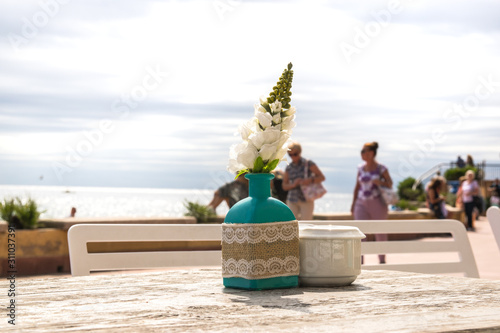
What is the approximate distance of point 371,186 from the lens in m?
7.87

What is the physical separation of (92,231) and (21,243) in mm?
5874

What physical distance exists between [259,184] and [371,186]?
243 inches

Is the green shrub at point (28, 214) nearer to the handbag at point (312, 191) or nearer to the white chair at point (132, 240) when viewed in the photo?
the handbag at point (312, 191)

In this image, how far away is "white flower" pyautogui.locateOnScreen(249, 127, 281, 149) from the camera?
5.99 feet

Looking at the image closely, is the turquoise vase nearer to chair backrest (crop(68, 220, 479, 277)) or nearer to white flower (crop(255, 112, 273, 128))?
white flower (crop(255, 112, 273, 128))

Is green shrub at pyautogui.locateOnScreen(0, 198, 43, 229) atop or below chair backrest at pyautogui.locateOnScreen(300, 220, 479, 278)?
atop

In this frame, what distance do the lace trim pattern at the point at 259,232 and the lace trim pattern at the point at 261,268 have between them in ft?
0.18

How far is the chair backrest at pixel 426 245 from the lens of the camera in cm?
292

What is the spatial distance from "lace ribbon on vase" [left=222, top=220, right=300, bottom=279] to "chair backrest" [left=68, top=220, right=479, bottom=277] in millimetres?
589

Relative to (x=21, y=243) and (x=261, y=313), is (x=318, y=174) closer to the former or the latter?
(x=21, y=243)

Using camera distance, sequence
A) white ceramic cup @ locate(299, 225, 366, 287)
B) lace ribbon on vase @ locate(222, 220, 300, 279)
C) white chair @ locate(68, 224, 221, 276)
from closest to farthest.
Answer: lace ribbon on vase @ locate(222, 220, 300, 279) < white ceramic cup @ locate(299, 225, 366, 287) < white chair @ locate(68, 224, 221, 276)

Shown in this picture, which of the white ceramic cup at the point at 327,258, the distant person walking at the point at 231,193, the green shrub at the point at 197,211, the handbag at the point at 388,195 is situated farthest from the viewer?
the green shrub at the point at 197,211

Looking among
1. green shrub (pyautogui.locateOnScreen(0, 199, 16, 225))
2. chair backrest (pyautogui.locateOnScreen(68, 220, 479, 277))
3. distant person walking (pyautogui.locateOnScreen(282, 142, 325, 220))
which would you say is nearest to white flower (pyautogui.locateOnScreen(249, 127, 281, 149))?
chair backrest (pyautogui.locateOnScreen(68, 220, 479, 277))

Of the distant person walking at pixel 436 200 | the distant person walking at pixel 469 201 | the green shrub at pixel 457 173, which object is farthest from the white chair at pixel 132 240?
the green shrub at pixel 457 173
